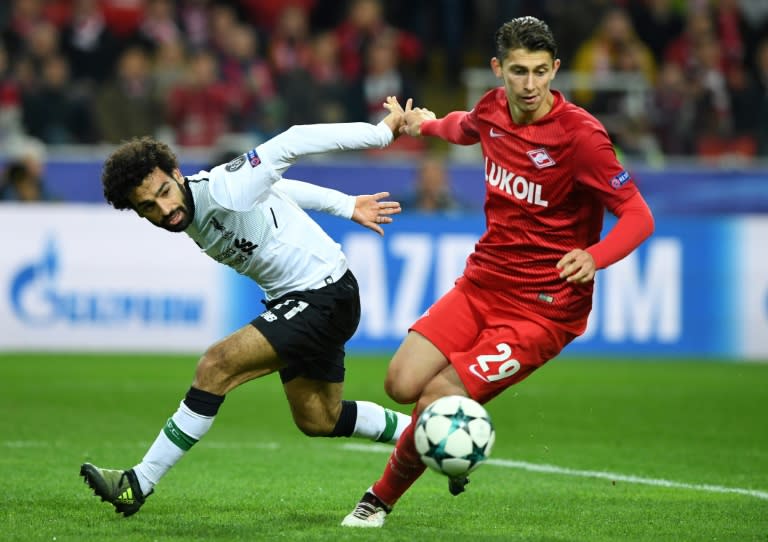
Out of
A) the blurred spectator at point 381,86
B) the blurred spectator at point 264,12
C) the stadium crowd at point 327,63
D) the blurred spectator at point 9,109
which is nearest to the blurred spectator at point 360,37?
the stadium crowd at point 327,63

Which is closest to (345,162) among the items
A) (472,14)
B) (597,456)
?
(472,14)

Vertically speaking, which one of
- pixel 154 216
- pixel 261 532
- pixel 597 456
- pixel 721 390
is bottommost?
pixel 721 390

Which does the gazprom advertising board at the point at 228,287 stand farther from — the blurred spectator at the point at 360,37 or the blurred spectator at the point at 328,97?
the blurred spectator at the point at 360,37

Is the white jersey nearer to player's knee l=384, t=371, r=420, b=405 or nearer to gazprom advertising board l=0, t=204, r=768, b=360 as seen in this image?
player's knee l=384, t=371, r=420, b=405

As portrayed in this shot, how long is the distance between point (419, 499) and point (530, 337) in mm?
1461

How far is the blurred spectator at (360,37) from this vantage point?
17562 millimetres

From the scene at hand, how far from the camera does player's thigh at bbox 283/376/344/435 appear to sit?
7.02m

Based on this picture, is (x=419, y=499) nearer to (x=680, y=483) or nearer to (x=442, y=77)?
(x=680, y=483)

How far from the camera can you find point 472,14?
62.7 ft

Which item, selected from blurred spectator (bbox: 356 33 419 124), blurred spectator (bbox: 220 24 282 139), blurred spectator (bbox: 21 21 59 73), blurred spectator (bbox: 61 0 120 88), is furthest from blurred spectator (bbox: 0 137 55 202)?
blurred spectator (bbox: 356 33 419 124)

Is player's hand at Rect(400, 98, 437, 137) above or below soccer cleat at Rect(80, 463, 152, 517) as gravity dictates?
above

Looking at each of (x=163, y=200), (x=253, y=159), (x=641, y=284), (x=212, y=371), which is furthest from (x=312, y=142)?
(x=641, y=284)

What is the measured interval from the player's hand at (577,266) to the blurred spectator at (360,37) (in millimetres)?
11424

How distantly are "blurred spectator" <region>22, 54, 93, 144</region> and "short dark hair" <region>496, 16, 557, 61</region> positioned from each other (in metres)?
10.7
